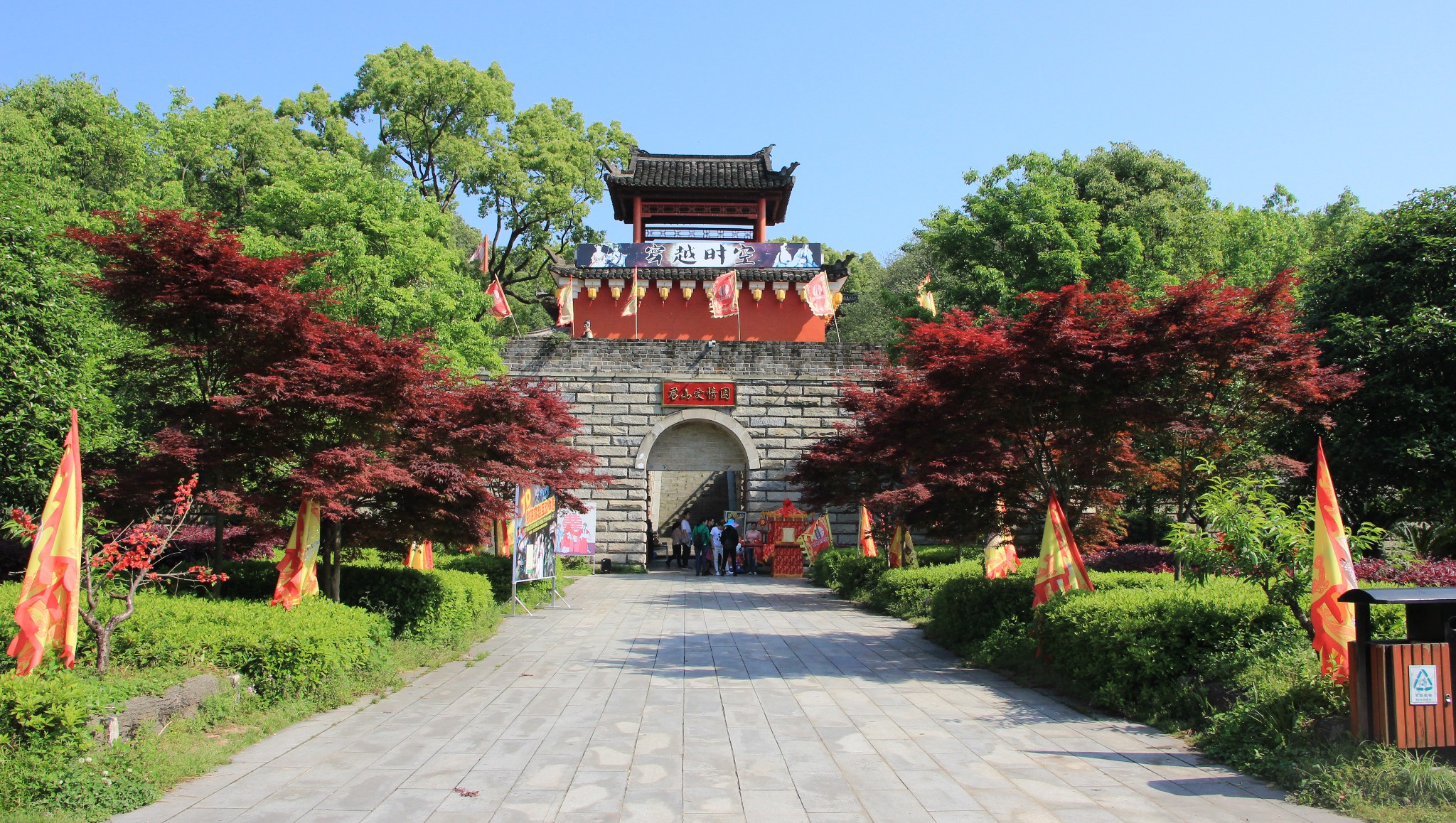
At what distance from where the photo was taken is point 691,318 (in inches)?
1000

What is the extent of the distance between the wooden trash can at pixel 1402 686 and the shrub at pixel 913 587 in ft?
21.8

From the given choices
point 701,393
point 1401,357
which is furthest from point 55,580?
point 701,393

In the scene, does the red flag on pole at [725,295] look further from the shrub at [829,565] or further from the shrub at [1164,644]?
the shrub at [1164,644]

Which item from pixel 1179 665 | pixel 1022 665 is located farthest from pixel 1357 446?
pixel 1179 665

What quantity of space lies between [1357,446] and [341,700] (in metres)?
12.0

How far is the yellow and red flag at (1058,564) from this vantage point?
8.44 meters

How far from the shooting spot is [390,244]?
19562mm

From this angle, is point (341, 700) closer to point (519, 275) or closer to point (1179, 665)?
point (1179, 665)

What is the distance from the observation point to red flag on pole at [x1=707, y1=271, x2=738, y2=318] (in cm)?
2262

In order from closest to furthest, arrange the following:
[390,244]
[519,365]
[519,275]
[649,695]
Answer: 1. [649,695]
2. [390,244]
3. [519,365]
4. [519,275]

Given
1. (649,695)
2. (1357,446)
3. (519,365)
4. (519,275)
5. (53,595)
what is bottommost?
(649,695)

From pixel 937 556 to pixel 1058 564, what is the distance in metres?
9.09

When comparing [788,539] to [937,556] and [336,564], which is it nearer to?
[937,556]

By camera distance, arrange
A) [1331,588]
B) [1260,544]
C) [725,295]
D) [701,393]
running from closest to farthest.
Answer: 1. [1331,588]
2. [1260,544]
3. [701,393]
4. [725,295]
